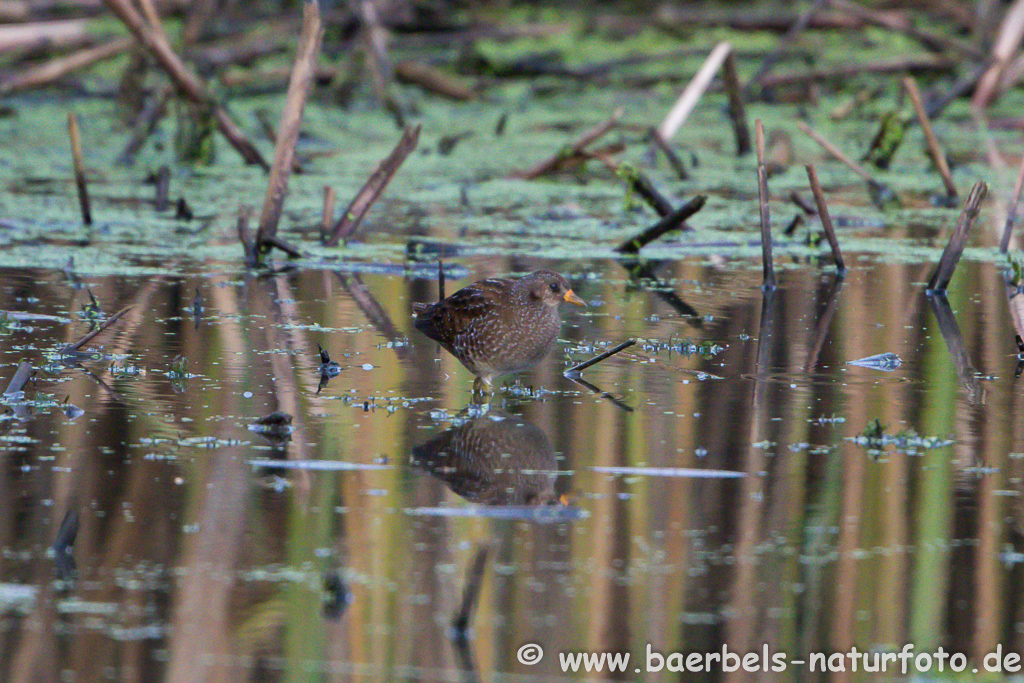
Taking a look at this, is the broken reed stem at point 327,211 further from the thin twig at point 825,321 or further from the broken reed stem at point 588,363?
the broken reed stem at point 588,363

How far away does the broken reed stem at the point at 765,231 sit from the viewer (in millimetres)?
6895

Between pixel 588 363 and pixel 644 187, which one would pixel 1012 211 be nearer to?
pixel 644 187

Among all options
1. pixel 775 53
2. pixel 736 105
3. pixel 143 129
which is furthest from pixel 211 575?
pixel 775 53

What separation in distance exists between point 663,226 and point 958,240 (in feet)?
4.53

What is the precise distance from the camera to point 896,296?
7203 millimetres

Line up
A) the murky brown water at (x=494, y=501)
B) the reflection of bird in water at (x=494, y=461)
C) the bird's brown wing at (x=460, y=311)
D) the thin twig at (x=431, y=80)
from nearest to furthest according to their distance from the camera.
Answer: the murky brown water at (x=494, y=501) < the reflection of bird in water at (x=494, y=461) < the bird's brown wing at (x=460, y=311) < the thin twig at (x=431, y=80)

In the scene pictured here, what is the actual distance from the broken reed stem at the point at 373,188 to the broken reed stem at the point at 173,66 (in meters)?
1.90

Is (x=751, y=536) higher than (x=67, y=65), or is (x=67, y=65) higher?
(x=67, y=65)

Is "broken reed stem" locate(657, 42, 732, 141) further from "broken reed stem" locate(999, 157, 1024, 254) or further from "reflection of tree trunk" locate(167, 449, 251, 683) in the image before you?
"reflection of tree trunk" locate(167, 449, 251, 683)

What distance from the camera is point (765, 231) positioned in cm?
697

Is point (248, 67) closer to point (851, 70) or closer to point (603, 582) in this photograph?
point (851, 70)

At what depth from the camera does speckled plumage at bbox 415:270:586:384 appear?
5.20 m

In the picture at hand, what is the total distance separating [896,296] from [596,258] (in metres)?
1.57

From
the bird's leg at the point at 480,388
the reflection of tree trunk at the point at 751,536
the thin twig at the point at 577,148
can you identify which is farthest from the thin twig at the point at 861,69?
the bird's leg at the point at 480,388
